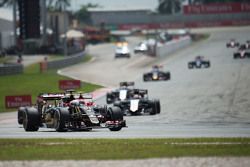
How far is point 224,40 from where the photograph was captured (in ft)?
413

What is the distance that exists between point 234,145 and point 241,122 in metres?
11.4

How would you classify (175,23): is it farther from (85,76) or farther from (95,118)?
(95,118)

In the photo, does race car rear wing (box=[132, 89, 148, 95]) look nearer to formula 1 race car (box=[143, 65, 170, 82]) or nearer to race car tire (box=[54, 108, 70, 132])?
race car tire (box=[54, 108, 70, 132])

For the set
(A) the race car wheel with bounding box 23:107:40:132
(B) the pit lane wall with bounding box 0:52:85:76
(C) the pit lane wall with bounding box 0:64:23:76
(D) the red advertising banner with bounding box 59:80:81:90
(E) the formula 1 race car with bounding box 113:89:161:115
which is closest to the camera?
(A) the race car wheel with bounding box 23:107:40:132

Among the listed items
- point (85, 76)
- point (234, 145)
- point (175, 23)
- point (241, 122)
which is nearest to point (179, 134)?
point (234, 145)

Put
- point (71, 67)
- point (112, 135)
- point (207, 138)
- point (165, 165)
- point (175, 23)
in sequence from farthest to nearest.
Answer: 1. point (175, 23)
2. point (71, 67)
3. point (112, 135)
4. point (207, 138)
5. point (165, 165)

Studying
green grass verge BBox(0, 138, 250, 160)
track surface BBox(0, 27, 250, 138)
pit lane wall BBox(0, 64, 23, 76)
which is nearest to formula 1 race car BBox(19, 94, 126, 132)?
track surface BBox(0, 27, 250, 138)

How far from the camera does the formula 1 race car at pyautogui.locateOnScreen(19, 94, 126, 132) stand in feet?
91.5

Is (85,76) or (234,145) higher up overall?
(234,145)

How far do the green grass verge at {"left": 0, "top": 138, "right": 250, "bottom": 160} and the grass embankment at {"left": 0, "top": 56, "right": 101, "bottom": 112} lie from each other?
24.3m

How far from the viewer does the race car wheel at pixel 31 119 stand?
29.0 meters

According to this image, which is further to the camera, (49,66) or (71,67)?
(71,67)

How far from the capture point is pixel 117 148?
21797 mm

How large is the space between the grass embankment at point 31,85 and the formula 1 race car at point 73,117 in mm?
18212
